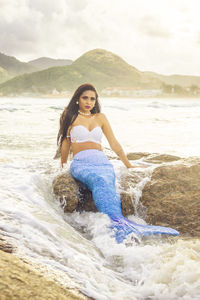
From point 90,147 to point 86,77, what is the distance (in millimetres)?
150875

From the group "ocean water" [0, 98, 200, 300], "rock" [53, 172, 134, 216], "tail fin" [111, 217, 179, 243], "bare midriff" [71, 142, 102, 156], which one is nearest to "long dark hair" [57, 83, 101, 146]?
"bare midriff" [71, 142, 102, 156]

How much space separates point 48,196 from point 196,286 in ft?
7.90

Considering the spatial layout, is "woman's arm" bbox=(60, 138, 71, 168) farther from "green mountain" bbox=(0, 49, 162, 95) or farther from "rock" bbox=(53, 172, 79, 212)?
"green mountain" bbox=(0, 49, 162, 95)

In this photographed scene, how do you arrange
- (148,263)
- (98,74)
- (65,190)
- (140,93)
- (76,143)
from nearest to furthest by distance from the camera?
1. (148,263)
2. (65,190)
3. (76,143)
4. (140,93)
5. (98,74)

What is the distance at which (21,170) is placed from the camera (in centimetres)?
498

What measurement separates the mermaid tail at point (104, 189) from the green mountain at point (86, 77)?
120 meters

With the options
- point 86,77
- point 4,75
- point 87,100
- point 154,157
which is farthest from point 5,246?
point 4,75

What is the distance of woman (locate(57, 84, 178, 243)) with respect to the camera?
3.51m

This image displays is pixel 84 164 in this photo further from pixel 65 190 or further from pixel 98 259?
pixel 98 259

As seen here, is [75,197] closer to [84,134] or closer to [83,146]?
[83,146]

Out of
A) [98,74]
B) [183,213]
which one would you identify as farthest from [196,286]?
[98,74]

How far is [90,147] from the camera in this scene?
4.26m

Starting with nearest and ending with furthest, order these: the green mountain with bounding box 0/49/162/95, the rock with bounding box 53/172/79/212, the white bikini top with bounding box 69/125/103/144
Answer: the rock with bounding box 53/172/79/212, the white bikini top with bounding box 69/125/103/144, the green mountain with bounding box 0/49/162/95

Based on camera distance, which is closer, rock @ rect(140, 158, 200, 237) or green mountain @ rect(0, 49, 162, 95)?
rock @ rect(140, 158, 200, 237)
